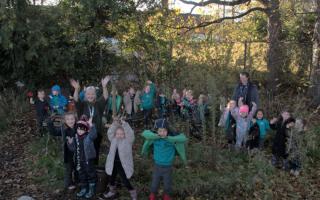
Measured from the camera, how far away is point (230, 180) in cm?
574

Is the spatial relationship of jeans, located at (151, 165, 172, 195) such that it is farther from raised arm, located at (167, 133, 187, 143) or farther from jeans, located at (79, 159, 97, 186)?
jeans, located at (79, 159, 97, 186)

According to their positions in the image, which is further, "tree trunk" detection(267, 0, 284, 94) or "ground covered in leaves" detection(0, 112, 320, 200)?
"tree trunk" detection(267, 0, 284, 94)

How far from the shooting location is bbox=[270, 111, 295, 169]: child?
652cm

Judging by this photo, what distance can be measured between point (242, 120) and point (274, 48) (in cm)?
503

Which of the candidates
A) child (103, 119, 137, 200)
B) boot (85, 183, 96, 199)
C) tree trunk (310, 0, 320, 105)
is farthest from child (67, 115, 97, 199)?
tree trunk (310, 0, 320, 105)

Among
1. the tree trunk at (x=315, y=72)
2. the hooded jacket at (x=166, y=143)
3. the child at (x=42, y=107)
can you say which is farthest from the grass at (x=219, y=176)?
the tree trunk at (x=315, y=72)

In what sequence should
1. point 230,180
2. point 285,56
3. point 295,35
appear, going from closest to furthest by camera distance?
point 230,180
point 285,56
point 295,35

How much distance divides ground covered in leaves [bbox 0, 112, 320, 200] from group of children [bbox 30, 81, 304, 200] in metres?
0.30

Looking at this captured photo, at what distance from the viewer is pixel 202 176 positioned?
5.96 m

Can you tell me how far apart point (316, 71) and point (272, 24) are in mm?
2069

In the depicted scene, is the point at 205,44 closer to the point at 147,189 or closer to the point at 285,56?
the point at 285,56

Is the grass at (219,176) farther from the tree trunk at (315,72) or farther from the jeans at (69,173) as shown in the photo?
the tree trunk at (315,72)

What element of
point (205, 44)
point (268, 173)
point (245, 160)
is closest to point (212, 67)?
point (205, 44)

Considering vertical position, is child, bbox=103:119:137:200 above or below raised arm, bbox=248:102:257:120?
below
